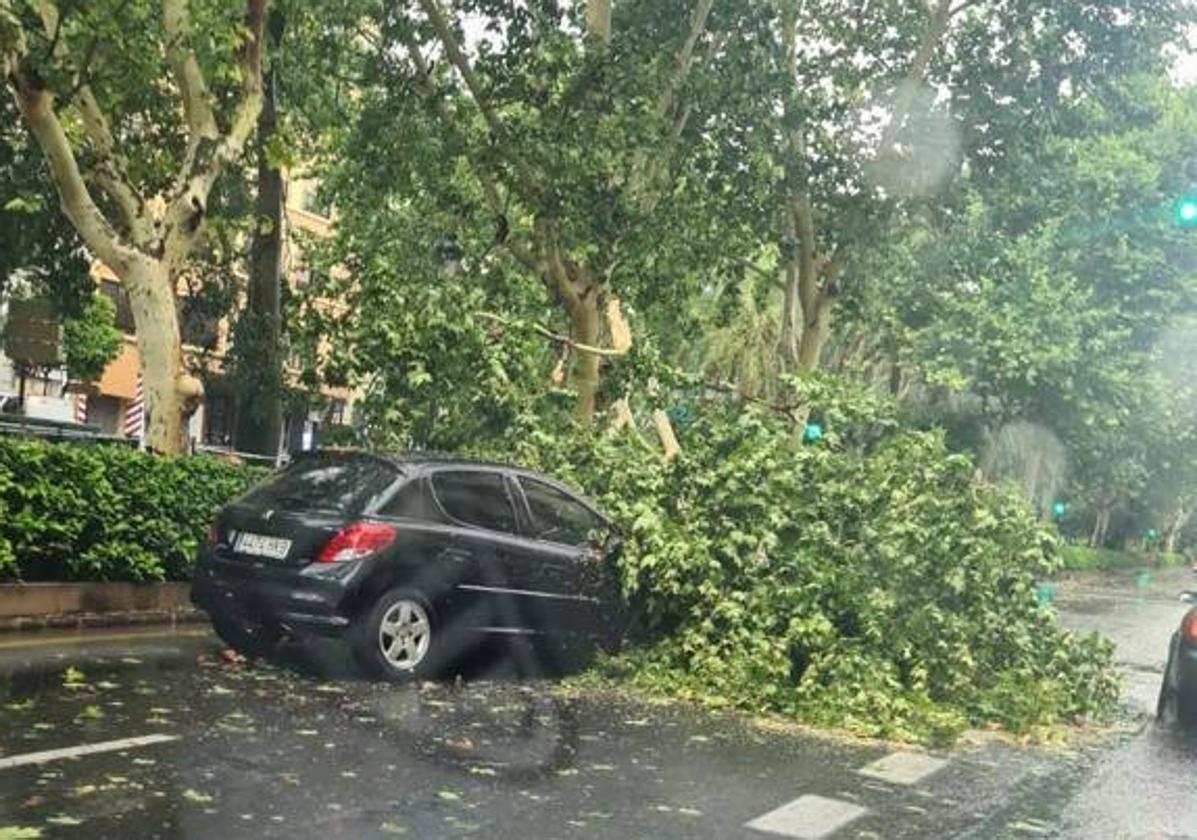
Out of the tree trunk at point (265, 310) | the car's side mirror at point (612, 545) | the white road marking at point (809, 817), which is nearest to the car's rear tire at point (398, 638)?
the car's side mirror at point (612, 545)

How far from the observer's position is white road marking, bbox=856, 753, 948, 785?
308 inches

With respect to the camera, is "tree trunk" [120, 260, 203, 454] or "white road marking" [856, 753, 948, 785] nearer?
"white road marking" [856, 753, 948, 785]

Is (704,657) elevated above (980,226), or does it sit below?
below

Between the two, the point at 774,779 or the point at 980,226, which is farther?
the point at 980,226

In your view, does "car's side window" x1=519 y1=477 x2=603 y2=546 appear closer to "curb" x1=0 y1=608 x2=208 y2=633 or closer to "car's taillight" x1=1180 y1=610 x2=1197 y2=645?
"curb" x1=0 y1=608 x2=208 y2=633

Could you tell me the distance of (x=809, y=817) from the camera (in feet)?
21.8

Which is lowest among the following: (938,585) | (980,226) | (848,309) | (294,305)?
(938,585)

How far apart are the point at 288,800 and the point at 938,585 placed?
578cm

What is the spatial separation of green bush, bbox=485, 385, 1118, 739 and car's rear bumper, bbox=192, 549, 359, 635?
2.38 m

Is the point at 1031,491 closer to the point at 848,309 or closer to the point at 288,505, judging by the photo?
the point at 848,309

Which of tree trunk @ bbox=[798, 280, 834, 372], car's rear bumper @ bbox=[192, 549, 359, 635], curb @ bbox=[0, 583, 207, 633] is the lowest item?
curb @ bbox=[0, 583, 207, 633]

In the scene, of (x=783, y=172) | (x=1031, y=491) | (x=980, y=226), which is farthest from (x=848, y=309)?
(x=1031, y=491)

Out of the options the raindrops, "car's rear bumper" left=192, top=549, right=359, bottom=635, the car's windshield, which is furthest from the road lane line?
the raindrops

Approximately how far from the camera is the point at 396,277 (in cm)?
1427
